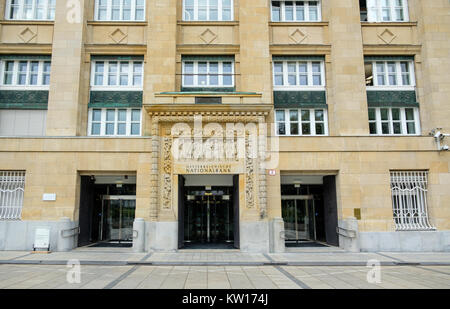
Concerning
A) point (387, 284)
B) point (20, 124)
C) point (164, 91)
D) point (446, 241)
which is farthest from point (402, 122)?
point (20, 124)

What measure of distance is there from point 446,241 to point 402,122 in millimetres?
6393

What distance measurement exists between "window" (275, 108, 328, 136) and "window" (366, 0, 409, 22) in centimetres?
648

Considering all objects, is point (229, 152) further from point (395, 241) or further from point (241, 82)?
point (395, 241)

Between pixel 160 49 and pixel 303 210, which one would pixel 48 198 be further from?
pixel 303 210

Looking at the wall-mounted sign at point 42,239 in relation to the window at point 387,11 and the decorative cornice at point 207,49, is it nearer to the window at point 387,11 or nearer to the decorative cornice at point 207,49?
the decorative cornice at point 207,49

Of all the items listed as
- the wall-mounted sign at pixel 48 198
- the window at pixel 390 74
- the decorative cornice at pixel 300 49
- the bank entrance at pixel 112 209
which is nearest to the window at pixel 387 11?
the window at pixel 390 74

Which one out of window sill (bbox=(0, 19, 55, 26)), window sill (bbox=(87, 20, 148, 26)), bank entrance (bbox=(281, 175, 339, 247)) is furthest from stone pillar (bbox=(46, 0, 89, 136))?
bank entrance (bbox=(281, 175, 339, 247))

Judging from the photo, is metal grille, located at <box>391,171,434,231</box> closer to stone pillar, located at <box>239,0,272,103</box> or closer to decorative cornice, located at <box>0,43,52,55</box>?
stone pillar, located at <box>239,0,272,103</box>

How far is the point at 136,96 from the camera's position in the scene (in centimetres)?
1666

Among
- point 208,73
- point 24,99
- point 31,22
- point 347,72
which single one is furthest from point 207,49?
point 24,99

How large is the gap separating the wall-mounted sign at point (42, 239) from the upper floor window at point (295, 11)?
53.8 ft

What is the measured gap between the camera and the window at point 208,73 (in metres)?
16.9

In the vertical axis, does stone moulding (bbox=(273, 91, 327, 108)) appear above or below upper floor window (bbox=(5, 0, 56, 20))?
below

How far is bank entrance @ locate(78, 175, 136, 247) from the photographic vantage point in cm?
1811
